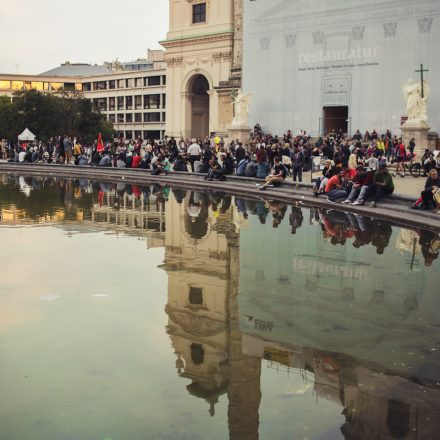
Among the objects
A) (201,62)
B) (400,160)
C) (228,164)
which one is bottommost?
(228,164)

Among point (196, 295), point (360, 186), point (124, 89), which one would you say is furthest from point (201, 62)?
point (196, 295)

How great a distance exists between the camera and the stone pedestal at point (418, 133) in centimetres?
2941

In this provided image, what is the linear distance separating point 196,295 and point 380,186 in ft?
32.6

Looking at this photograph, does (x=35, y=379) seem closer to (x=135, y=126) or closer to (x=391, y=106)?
(x=391, y=106)

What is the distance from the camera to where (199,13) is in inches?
2207

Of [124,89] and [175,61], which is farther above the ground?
[175,61]

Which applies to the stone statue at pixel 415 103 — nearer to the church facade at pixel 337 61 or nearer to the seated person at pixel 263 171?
the church facade at pixel 337 61

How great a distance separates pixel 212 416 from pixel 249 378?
27.0 inches

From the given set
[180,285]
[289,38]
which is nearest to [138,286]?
[180,285]

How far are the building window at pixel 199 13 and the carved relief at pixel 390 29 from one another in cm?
2372

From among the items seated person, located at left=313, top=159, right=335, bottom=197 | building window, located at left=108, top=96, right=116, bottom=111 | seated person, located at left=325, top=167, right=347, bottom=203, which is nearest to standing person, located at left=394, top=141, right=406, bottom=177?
seated person, located at left=313, top=159, right=335, bottom=197

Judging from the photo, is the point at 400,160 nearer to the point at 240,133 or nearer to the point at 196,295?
the point at 240,133

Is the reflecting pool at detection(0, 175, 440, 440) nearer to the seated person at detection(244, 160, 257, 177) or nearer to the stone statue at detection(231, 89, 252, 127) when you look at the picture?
the seated person at detection(244, 160, 257, 177)

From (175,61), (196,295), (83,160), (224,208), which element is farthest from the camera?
(175,61)
